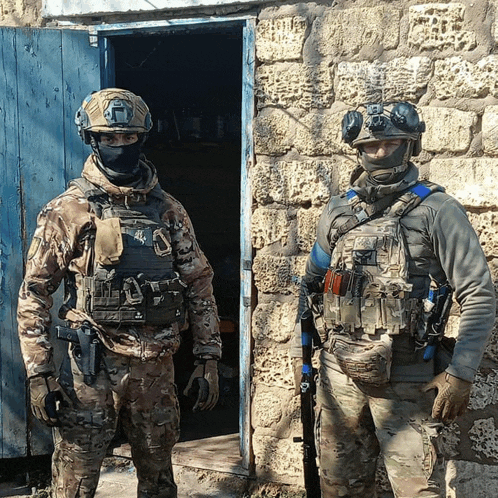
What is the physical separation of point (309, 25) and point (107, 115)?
1.47 m

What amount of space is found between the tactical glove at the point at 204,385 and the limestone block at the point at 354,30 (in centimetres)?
188

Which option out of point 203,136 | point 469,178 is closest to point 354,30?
point 469,178

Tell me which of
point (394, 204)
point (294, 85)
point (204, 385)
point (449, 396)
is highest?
point (294, 85)

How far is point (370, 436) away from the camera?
137 inches

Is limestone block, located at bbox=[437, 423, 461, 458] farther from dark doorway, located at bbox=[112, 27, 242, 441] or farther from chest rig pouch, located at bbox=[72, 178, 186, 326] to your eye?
dark doorway, located at bbox=[112, 27, 242, 441]

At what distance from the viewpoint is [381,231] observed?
10.9 ft

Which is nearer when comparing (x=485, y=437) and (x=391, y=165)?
(x=391, y=165)

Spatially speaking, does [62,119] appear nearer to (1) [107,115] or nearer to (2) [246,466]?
(1) [107,115]

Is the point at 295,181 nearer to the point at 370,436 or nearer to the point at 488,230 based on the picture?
the point at 488,230

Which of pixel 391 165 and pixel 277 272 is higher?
pixel 391 165

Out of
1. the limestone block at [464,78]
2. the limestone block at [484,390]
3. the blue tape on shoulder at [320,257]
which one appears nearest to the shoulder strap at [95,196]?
the blue tape on shoulder at [320,257]

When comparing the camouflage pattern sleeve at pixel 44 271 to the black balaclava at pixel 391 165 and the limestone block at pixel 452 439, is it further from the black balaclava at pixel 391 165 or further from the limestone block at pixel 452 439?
the limestone block at pixel 452 439

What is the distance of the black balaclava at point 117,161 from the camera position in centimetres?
351

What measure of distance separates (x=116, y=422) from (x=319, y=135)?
6.42 ft
